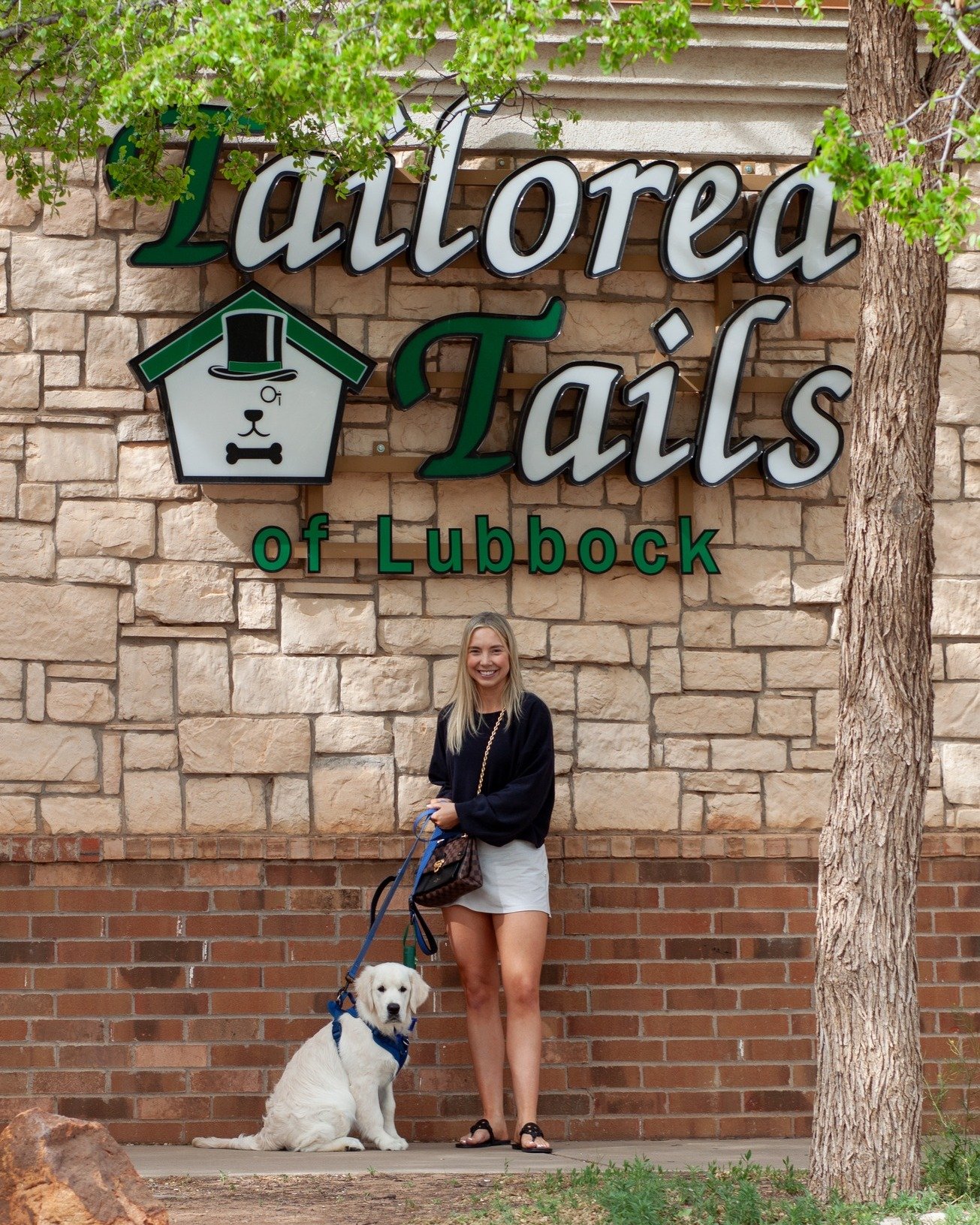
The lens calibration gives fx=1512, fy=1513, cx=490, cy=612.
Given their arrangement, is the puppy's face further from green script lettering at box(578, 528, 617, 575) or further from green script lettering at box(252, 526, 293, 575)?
green script lettering at box(578, 528, 617, 575)

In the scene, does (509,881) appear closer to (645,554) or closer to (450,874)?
(450,874)

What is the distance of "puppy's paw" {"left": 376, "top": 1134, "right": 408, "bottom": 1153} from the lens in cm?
614

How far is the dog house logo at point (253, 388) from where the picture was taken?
692 centimetres

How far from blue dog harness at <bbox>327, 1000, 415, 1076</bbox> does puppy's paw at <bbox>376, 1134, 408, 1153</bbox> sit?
259 mm

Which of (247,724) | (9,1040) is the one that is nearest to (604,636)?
(247,724)

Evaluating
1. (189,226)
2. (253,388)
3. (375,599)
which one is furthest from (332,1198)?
(189,226)

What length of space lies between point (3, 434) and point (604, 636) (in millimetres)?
2934

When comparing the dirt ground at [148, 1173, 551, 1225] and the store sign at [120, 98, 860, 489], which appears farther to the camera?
the store sign at [120, 98, 860, 489]

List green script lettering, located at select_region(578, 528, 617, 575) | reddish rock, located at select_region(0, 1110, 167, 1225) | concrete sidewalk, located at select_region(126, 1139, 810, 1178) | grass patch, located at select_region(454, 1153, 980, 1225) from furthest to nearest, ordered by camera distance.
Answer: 1. green script lettering, located at select_region(578, 528, 617, 575)
2. concrete sidewalk, located at select_region(126, 1139, 810, 1178)
3. grass patch, located at select_region(454, 1153, 980, 1225)
4. reddish rock, located at select_region(0, 1110, 167, 1225)

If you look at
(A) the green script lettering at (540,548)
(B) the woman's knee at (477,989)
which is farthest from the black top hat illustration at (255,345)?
(B) the woman's knee at (477,989)

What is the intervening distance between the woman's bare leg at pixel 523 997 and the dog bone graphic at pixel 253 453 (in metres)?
2.32

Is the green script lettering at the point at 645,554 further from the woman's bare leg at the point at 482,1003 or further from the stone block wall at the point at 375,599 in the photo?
the woman's bare leg at the point at 482,1003

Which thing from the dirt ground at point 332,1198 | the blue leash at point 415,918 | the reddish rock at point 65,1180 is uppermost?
the blue leash at point 415,918

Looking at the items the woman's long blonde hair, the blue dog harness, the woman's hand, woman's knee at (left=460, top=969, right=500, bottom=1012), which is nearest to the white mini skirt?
the woman's hand
